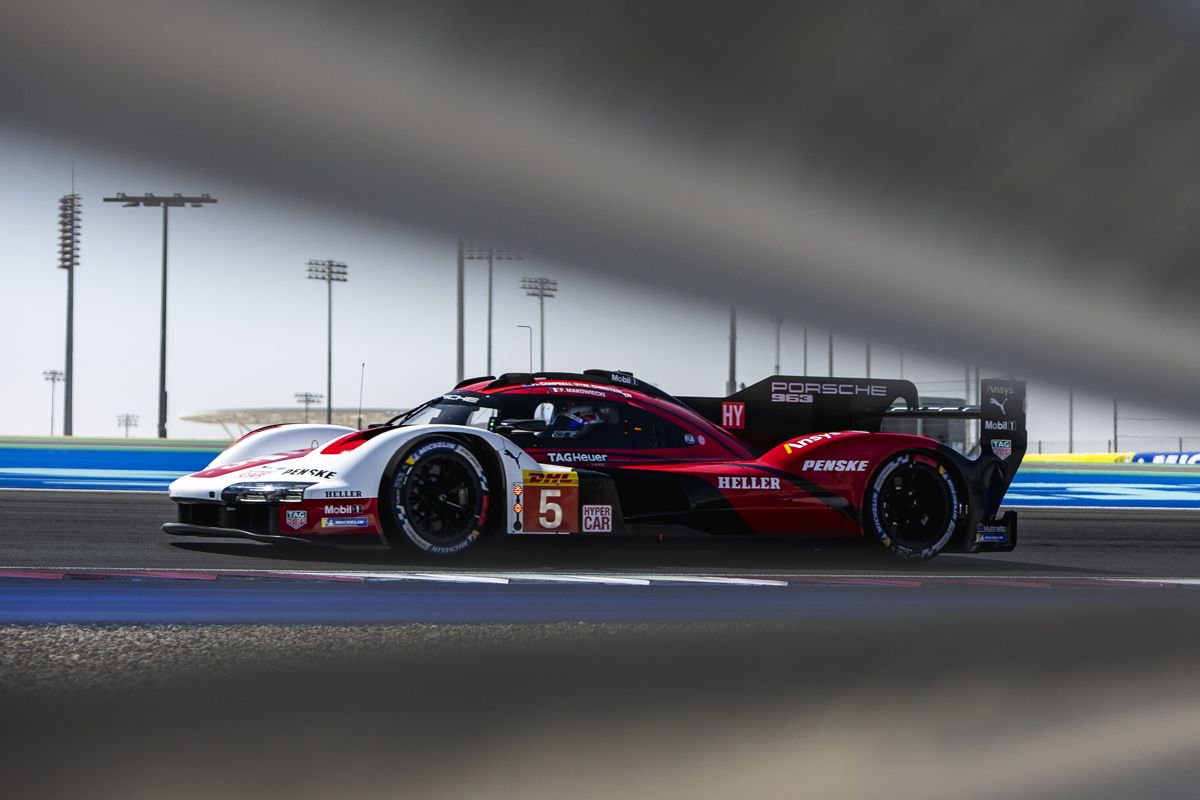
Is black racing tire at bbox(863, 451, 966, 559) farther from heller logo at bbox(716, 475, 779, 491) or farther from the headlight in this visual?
the headlight

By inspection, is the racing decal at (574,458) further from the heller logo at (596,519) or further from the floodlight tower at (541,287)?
the floodlight tower at (541,287)

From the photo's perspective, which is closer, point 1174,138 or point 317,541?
point 1174,138

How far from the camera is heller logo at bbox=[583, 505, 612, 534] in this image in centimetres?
723

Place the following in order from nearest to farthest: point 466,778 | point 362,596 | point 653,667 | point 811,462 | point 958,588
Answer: point 466,778 → point 653,667 → point 362,596 → point 958,588 → point 811,462

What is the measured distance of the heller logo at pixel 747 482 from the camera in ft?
24.7

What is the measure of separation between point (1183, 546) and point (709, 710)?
8.01 metres

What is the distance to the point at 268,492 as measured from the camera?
681cm

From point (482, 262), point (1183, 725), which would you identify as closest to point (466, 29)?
point (482, 262)

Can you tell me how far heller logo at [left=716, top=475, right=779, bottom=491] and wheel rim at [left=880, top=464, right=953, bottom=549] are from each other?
82 centimetres

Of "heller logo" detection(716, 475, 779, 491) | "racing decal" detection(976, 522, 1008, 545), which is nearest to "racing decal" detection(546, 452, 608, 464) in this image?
"heller logo" detection(716, 475, 779, 491)

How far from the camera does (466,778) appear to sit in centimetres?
202

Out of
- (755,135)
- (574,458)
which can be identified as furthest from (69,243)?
(574,458)

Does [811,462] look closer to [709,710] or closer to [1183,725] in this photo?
[1183,725]

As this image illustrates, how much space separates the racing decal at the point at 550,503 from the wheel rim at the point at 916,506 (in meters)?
2.12
